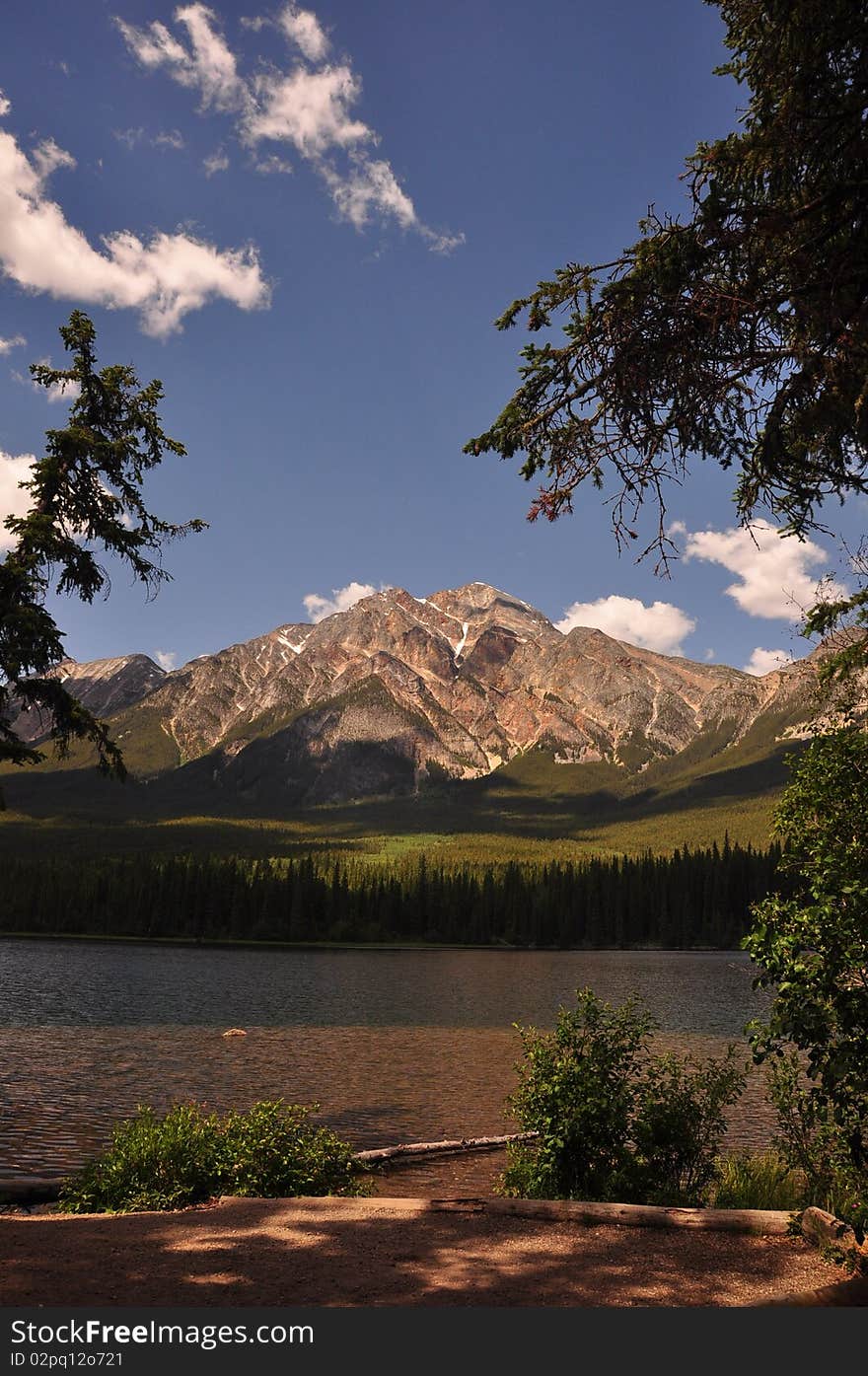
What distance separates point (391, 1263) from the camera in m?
10.1

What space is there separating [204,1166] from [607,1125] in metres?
7.41

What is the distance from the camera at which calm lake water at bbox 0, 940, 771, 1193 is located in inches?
1102

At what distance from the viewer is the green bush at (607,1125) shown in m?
13.9

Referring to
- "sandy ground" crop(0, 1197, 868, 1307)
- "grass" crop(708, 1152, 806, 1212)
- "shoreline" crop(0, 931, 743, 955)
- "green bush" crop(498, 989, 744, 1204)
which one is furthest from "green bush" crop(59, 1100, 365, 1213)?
"shoreline" crop(0, 931, 743, 955)

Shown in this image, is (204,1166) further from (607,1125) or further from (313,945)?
(313,945)

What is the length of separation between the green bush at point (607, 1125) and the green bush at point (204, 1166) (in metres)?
3.70

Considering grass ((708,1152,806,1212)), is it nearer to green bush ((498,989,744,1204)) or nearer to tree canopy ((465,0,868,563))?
green bush ((498,989,744,1204))

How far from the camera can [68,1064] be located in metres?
39.3

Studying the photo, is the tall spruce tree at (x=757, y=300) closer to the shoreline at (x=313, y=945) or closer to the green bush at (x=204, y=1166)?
the green bush at (x=204, y=1166)

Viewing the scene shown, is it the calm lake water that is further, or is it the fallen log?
the calm lake water

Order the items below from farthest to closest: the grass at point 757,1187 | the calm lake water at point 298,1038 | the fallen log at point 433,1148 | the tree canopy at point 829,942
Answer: the calm lake water at point 298,1038
the fallen log at point 433,1148
the grass at point 757,1187
the tree canopy at point 829,942

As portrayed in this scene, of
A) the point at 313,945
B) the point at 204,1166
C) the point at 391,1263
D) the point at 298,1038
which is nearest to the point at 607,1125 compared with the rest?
the point at 391,1263

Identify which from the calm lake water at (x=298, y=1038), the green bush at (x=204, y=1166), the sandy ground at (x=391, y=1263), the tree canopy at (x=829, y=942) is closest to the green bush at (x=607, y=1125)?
the calm lake water at (x=298, y=1038)

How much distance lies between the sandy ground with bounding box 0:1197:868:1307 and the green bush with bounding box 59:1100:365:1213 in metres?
1.80
